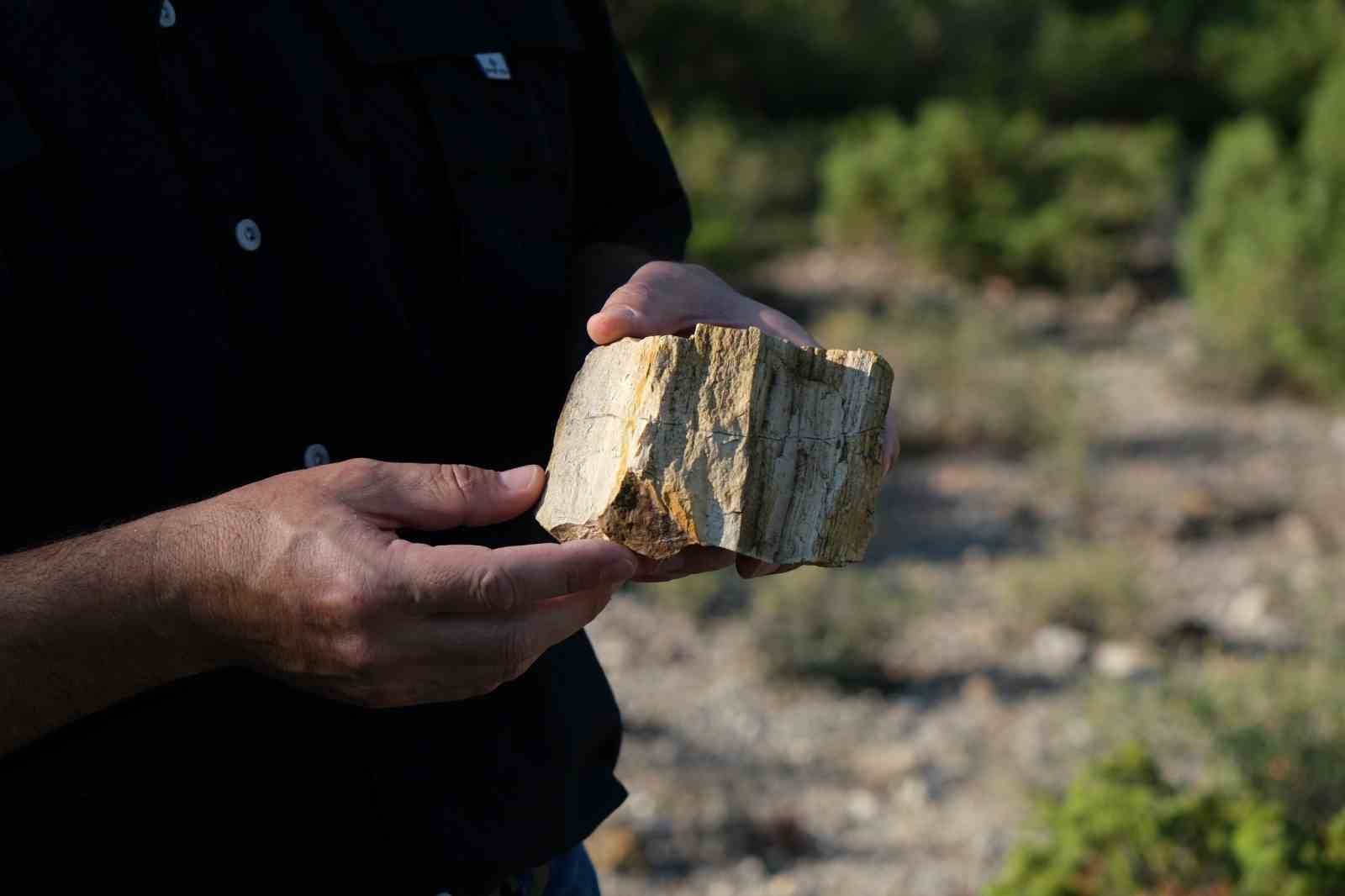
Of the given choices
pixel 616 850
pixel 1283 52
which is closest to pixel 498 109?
pixel 616 850

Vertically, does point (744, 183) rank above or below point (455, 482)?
below

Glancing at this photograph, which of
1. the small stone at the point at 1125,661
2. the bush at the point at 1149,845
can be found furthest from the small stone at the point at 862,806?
the bush at the point at 1149,845

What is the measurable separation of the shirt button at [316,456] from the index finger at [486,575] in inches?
10.3

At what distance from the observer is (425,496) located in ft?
3.49

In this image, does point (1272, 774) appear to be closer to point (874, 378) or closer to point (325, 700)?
point (874, 378)

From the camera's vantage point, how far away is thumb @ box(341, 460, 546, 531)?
41.4 inches

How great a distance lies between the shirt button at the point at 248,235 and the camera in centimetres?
120

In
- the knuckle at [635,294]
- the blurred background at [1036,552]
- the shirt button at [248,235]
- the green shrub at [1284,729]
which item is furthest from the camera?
the blurred background at [1036,552]

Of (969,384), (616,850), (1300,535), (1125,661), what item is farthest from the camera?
(969,384)

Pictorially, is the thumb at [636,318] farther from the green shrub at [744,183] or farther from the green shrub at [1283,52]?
the green shrub at [1283,52]

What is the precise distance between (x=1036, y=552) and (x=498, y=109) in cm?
401

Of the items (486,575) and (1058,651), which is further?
(1058,651)

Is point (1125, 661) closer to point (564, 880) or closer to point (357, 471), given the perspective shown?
point (564, 880)

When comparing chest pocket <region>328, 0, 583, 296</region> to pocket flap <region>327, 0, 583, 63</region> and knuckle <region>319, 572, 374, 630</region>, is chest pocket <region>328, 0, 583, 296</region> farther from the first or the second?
knuckle <region>319, 572, 374, 630</region>
